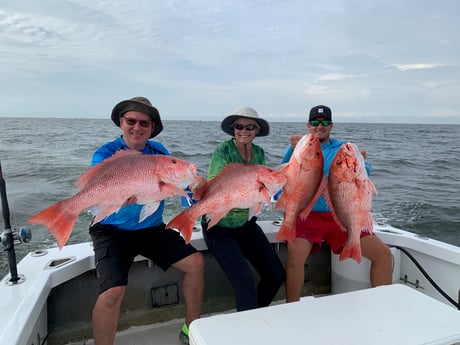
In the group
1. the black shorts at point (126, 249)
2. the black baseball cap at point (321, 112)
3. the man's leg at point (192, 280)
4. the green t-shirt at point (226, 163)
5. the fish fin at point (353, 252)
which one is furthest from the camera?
the black baseball cap at point (321, 112)

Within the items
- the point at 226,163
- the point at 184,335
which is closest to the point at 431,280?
the point at 226,163

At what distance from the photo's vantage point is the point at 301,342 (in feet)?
5.14

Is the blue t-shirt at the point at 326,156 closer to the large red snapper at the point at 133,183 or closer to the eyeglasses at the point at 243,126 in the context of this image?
the eyeglasses at the point at 243,126

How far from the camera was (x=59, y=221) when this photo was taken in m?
2.11

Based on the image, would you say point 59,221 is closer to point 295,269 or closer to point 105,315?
point 105,315

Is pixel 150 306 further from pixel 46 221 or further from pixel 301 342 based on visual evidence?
pixel 301 342

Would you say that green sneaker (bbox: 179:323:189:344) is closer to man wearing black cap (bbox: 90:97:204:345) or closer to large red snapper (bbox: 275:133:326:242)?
man wearing black cap (bbox: 90:97:204:345)

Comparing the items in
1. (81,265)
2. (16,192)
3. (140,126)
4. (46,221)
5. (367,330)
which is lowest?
(16,192)

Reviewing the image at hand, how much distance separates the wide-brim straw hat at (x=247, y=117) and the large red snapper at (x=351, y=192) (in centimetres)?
102

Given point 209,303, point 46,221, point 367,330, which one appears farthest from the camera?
point 209,303

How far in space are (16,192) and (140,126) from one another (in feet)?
30.3

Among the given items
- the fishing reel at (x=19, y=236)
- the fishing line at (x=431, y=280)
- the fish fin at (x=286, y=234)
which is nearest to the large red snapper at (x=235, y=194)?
the fish fin at (x=286, y=234)

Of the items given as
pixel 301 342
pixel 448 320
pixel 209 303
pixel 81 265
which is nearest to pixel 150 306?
pixel 209 303

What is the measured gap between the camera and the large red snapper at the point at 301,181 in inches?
91.2
